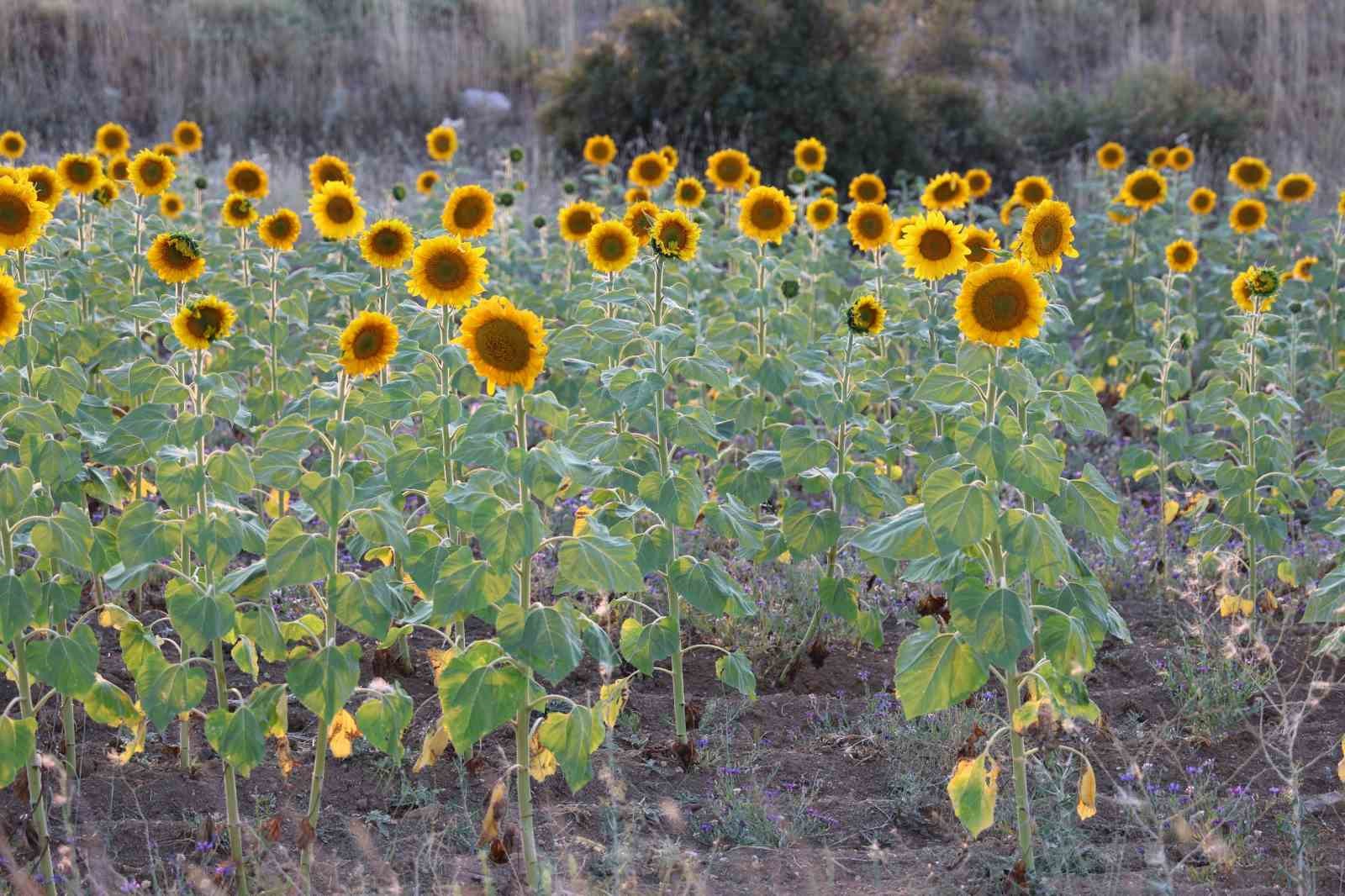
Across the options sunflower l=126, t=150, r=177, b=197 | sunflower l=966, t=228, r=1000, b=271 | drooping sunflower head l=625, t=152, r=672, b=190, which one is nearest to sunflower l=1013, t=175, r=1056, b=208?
drooping sunflower head l=625, t=152, r=672, b=190

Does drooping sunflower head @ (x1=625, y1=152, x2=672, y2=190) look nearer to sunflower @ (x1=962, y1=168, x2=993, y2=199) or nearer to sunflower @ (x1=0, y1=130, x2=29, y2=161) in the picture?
sunflower @ (x1=962, y1=168, x2=993, y2=199)

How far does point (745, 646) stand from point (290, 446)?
6.17ft

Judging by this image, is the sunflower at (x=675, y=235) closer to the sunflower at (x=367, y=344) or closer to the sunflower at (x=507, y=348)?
the sunflower at (x=507, y=348)

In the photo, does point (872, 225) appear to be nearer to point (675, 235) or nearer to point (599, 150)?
point (675, 235)

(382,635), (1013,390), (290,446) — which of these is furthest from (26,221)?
(1013,390)

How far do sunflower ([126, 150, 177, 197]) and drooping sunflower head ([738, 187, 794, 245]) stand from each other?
214cm

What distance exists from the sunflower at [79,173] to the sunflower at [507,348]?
2.52 m

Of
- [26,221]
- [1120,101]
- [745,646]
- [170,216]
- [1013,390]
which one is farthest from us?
[1120,101]

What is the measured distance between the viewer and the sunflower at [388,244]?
3.69 m

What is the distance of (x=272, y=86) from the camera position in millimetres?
14891

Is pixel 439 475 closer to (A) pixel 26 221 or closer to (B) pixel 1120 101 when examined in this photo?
(A) pixel 26 221

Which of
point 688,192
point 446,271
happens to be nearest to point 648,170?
point 688,192

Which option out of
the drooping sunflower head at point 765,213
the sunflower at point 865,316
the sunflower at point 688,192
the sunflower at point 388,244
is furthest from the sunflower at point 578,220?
the sunflower at point 865,316

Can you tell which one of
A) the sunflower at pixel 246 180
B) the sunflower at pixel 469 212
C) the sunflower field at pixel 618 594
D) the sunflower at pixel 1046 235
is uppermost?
the sunflower at pixel 1046 235
